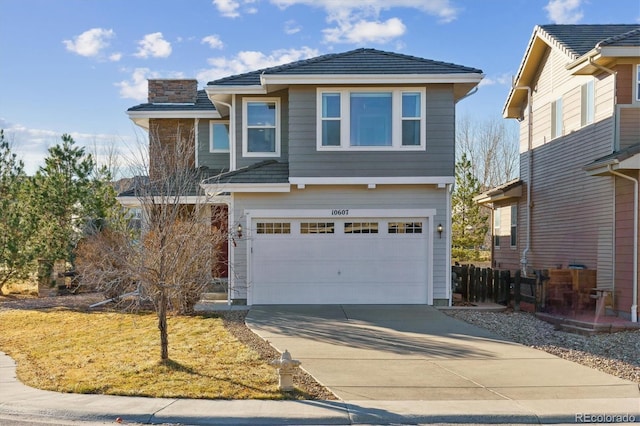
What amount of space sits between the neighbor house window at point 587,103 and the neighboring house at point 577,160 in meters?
0.03

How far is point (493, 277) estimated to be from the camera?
1498 cm

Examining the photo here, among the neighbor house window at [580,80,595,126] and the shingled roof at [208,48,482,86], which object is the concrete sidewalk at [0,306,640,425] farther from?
the neighbor house window at [580,80,595,126]

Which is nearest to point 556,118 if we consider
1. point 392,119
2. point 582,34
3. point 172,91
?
point 582,34

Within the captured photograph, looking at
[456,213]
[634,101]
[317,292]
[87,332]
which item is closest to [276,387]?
[87,332]

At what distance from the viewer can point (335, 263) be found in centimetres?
1422

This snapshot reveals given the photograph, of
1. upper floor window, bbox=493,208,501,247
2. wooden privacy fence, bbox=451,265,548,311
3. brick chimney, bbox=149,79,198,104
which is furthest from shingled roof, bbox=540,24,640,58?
brick chimney, bbox=149,79,198,104

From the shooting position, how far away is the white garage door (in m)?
14.2

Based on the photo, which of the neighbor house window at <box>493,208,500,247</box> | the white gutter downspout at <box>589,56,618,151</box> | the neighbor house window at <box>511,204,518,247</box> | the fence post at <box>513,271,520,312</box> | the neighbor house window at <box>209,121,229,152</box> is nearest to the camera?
the white gutter downspout at <box>589,56,618,151</box>

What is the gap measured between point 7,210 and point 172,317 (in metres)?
9.37

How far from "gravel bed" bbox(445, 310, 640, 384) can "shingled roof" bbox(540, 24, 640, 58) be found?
765 centimetres

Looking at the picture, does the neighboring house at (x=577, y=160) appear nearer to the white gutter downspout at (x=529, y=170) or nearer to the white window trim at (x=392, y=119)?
the white gutter downspout at (x=529, y=170)

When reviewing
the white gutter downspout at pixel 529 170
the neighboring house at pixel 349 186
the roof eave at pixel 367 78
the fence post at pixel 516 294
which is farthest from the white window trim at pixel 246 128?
the white gutter downspout at pixel 529 170

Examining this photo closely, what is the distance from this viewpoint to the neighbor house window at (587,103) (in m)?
14.4

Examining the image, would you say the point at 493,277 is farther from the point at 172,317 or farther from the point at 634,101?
the point at 172,317
